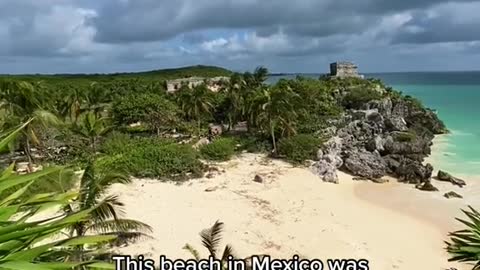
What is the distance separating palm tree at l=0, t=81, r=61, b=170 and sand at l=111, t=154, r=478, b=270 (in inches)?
272

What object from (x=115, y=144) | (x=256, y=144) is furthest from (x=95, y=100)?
(x=256, y=144)

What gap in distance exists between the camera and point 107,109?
4788 cm

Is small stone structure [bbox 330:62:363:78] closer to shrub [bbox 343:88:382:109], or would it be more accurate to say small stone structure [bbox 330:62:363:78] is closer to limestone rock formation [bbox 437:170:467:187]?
shrub [bbox 343:88:382:109]

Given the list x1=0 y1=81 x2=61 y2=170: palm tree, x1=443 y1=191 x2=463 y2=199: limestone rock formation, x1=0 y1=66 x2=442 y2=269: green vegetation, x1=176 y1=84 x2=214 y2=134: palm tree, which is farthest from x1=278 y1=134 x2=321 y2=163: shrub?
x1=0 y1=81 x2=61 y2=170: palm tree

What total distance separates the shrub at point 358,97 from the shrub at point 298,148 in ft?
82.3

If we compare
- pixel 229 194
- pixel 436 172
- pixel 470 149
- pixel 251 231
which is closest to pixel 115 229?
pixel 251 231

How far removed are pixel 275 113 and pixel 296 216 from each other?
14819mm

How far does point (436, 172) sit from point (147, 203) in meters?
21.9

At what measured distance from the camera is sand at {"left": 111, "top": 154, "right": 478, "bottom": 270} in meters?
19.9

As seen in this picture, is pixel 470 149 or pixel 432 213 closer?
pixel 432 213

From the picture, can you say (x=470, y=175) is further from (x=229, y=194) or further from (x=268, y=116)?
(x=229, y=194)

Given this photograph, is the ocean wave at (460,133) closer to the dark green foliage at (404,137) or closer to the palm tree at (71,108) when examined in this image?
the dark green foliage at (404,137)

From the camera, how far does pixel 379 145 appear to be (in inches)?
1585

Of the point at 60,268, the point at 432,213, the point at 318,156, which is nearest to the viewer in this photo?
the point at 60,268
